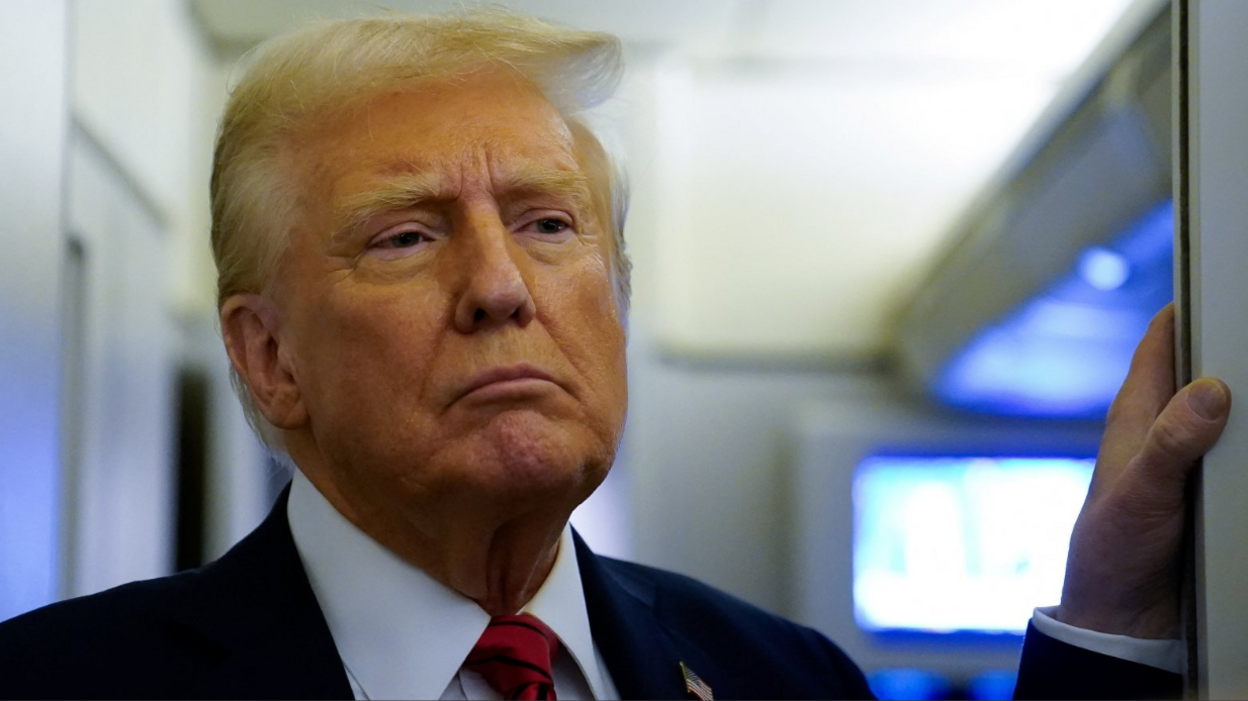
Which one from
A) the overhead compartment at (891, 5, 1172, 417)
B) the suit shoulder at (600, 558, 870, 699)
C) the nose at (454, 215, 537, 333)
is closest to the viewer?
the nose at (454, 215, 537, 333)

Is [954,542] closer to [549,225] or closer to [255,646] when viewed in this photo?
[549,225]

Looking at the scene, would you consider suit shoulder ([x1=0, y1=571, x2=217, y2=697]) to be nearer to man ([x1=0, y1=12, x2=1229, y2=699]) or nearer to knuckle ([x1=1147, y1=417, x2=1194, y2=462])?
man ([x1=0, y1=12, x2=1229, y2=699])

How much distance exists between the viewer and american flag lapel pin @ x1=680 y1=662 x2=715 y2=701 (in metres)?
1.04

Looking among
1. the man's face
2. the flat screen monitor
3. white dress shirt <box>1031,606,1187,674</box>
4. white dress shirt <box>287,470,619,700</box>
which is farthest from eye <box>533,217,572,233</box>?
the flat screen monitor

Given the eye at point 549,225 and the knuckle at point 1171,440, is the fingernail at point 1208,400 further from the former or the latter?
the eye at point 549,225

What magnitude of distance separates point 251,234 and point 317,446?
0.17m

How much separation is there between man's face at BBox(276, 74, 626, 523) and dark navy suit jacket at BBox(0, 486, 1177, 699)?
10 cm

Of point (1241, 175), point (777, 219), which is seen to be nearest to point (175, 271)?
point (777, 219)

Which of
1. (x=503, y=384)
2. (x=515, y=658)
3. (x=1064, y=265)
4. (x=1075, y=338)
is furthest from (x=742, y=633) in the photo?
(x=1075, y=338)

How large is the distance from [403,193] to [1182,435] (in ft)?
1.78

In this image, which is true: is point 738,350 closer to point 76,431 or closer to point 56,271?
point 76,431

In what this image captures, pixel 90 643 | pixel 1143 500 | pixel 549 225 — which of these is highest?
pixel 549 225

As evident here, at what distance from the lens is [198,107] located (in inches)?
107

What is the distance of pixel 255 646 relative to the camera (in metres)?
0.92
